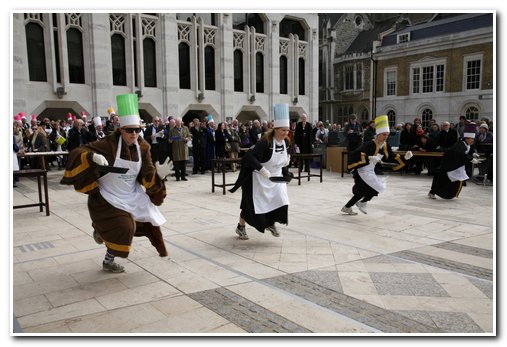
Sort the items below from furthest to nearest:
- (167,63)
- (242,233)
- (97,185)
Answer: (167,63) < (242,233) < (97,185)

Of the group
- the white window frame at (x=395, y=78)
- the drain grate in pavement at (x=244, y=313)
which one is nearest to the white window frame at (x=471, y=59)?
the white window frame at (x=395, y=78)

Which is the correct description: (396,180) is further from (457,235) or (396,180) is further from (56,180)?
(56,180)

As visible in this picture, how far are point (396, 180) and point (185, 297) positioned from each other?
10.8 meters

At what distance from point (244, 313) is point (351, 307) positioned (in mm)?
958

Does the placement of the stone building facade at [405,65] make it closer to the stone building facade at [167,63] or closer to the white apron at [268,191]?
the stone building facade at [167,63]

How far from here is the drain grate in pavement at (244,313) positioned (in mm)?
3545

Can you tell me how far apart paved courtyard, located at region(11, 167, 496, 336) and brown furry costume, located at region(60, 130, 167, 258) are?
481 mm

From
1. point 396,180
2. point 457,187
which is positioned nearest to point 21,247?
point 457,187

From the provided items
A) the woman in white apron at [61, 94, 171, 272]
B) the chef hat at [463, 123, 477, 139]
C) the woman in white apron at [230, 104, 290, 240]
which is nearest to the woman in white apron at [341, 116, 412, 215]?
the woman in white apron at [230, 104, 290, 240]

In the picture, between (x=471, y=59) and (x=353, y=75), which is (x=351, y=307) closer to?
(x=471, y=59)

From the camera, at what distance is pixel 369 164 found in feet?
26.9

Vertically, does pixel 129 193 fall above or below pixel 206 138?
below

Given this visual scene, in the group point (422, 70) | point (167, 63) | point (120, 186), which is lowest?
point (120, 186)

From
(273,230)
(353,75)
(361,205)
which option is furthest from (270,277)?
(353,75)
